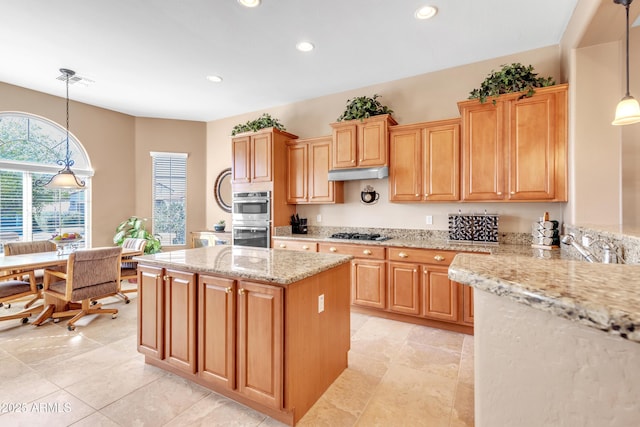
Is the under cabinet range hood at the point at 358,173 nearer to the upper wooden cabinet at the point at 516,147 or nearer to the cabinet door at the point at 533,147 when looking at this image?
the upper wooden cabinet at the point at 516,147

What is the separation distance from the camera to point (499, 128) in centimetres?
300

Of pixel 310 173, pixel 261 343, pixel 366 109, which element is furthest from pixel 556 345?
pixel 310 173

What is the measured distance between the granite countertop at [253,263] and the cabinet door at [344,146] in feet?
5.79

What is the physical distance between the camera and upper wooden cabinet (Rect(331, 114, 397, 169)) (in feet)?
12.0

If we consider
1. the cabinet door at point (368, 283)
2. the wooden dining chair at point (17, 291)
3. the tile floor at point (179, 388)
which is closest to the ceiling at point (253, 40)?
the cabinet door at point (368, 283)

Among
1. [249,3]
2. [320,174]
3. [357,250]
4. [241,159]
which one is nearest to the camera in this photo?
[249,3]

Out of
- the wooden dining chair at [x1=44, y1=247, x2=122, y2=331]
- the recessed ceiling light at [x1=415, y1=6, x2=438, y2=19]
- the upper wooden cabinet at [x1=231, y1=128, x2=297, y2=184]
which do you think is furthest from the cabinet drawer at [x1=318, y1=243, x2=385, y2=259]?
the wooden dining chair at [x1=44, y1=247, x2=122, y2=331]

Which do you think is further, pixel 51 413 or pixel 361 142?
pixel 361 142

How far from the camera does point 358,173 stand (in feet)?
12.4

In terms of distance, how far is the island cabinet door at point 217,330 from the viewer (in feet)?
6.28

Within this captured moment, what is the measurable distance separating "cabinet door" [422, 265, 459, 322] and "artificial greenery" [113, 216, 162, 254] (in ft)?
15.0

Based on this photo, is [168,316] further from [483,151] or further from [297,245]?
[483,151]

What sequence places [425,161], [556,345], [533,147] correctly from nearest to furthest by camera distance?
[556,345], [533,147], [425,161]

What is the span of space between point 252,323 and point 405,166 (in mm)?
2631
